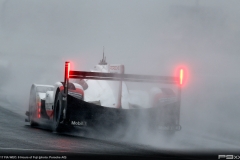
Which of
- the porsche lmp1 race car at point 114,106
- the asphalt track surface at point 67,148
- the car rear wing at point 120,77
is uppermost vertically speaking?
the car rear wing at point 120,77

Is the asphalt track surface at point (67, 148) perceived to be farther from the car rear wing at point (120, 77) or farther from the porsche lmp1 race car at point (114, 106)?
the car rear wing at point (120, 77)

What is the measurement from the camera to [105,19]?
14.2 metres

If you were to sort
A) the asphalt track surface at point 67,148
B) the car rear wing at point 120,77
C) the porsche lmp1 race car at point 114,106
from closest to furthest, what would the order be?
the asphalt track surface at point 67,148
the car rear wing at point 120,77
the porsche lmp1 race car at point 114,106

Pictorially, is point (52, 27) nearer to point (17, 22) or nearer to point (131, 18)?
point (17, 22)

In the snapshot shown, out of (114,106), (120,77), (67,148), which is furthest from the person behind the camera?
(114,106)

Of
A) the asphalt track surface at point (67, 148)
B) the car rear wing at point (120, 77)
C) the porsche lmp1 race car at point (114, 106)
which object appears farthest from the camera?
the porsche lmp1 race car at point (114, 106)

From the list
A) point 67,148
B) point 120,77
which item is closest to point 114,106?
point 120,77

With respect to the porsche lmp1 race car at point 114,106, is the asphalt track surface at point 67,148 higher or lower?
lower

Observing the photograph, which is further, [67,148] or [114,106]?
[114,106]

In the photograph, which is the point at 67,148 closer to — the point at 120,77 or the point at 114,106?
the point at 120,77

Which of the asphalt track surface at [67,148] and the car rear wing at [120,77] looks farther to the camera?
the car rear wing at [120,77]

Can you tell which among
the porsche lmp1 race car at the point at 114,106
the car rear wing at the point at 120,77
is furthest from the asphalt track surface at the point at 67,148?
the car rear wing at the point at 120,77

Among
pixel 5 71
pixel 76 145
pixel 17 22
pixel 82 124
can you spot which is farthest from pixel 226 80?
pixel 5 71

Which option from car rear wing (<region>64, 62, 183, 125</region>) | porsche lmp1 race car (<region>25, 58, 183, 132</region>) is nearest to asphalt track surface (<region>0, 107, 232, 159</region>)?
porsche lmp1 race car (<region>25, 58, 183, 132</region>)
